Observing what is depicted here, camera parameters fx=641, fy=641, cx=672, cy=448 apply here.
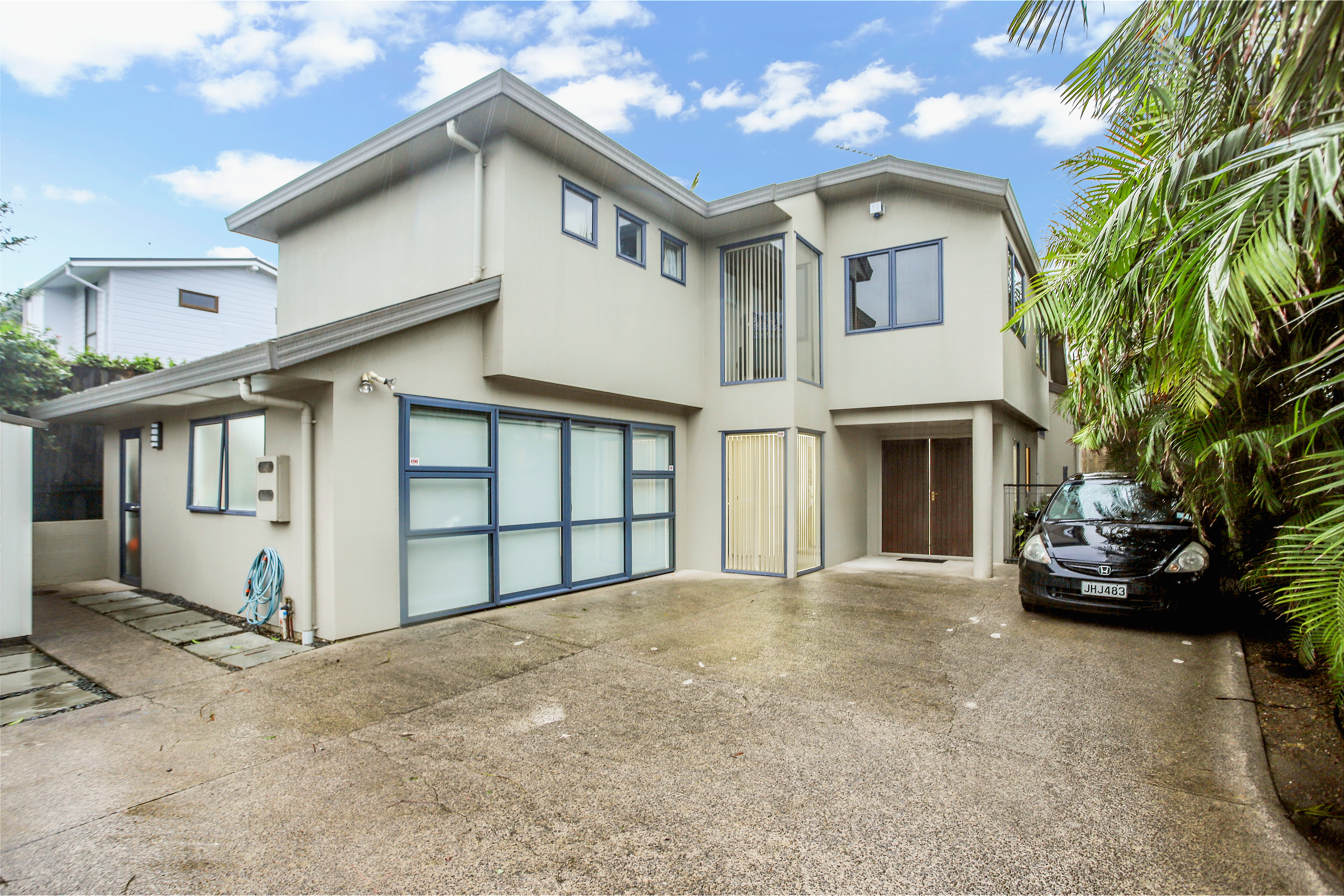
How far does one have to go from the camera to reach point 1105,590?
6.30 meters

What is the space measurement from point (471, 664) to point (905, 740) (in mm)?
3385

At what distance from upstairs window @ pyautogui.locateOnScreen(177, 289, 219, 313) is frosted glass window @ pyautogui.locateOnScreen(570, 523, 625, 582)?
14.8 m

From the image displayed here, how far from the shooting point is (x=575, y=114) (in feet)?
23.3

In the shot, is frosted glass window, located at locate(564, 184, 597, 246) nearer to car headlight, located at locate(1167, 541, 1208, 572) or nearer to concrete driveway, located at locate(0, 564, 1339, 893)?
concrete driveway, located at locate(0, 564, 1339, 893)

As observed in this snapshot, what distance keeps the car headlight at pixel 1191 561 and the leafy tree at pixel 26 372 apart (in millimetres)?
15518

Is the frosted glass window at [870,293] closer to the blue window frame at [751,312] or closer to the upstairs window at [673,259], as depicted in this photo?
the blue window frame at [751,312]

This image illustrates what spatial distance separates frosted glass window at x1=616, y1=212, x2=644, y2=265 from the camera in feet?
28.2

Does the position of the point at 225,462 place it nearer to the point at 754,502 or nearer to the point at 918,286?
the point at 754,502

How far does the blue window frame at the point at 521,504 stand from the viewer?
21.7ft

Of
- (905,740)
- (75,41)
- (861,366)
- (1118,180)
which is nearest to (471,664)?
(905,740)

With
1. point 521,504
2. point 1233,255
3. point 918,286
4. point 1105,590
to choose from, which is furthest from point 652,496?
point 1233,255

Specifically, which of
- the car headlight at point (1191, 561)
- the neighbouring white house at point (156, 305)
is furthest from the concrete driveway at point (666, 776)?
the neighbouring white house at point (156, 305)

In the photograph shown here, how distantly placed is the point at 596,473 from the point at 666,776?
5.69 meters


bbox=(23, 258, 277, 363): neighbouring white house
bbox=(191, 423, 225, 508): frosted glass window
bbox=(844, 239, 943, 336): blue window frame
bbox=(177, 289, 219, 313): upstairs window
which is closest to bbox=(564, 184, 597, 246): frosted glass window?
bbox=(844, 239, 943, 336): blue window frame
